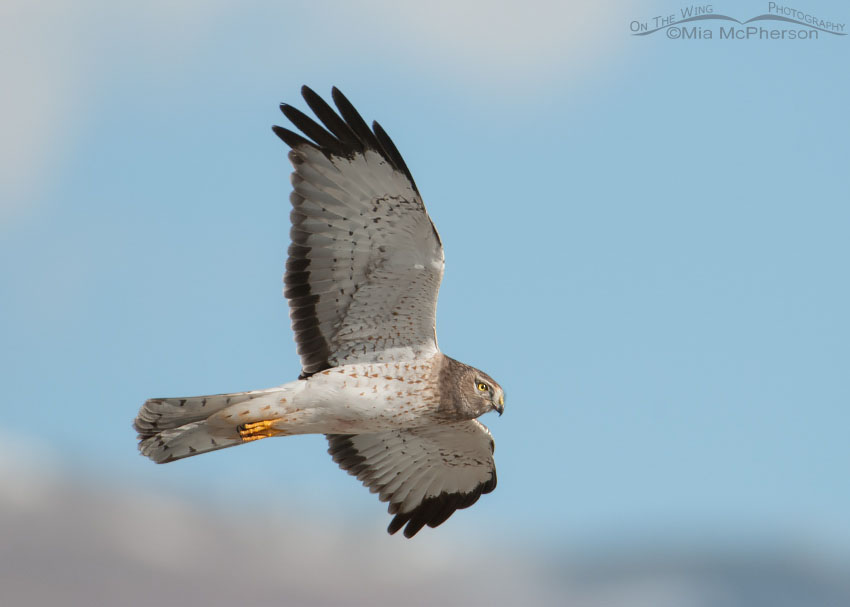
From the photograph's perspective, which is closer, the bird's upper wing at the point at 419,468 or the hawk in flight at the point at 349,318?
the hawk in flight at the point at 349,318

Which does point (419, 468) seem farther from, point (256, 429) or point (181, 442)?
point (181, 442)

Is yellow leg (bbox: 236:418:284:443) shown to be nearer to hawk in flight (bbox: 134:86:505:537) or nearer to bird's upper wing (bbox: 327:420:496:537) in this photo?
hawk in flight (bbox: 134:86:505:537)

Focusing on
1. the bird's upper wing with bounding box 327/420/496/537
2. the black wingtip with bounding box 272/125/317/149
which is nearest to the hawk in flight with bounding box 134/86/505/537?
the black wingtip with bounding box 272/125/317/149

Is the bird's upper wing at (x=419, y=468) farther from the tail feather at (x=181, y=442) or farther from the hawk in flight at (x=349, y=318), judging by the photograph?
the tail feather at (x=181, y=442)

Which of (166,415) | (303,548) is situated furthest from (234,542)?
(166,415)

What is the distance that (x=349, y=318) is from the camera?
10500 millimetres

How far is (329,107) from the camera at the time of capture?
32.4 feet

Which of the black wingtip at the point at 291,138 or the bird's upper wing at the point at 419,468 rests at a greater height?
the black wingtip at the point at 291,138

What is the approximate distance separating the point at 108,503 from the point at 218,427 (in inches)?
1233

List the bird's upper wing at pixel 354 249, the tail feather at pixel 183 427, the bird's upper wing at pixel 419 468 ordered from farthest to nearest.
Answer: the bird's upper wing at pixel 419 468
the tail feather at pixel 183 427
the bird's upper wing at pixel 354 249

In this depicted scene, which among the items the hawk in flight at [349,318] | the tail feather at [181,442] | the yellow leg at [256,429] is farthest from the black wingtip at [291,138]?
the tail feather at [181,442]

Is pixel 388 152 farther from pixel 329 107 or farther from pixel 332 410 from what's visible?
pixel 332 410

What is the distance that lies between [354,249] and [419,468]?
121 inches

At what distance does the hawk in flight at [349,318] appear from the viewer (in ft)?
32.4
